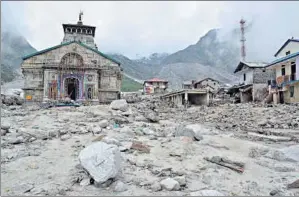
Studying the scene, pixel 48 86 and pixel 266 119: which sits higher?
pixel 48 86

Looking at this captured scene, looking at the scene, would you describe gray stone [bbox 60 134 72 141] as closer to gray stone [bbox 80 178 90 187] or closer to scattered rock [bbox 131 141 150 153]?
scattered rock [bbox 131 141 150 153]

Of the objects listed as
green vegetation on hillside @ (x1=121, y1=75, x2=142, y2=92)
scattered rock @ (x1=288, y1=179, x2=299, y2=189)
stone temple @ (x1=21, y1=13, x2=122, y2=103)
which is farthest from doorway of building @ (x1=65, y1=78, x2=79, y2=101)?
green vegetation on hillside @ (x1=121, y1=75, x2=142, y2=92)

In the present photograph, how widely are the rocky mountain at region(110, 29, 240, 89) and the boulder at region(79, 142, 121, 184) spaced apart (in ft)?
237

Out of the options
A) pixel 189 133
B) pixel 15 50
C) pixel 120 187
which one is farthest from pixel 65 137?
pixel 15 50

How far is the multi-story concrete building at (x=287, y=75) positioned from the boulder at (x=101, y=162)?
22.0m

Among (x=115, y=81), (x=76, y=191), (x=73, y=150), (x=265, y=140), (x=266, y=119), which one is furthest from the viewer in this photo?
(x=115, y=81)

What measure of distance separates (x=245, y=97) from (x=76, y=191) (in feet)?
95.0

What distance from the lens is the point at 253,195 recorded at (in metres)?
5.27

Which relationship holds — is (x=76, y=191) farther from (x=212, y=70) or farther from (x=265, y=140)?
(x=212, y=70)

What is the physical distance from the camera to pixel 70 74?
23.2 meters

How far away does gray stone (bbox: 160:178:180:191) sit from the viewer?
5.19 m

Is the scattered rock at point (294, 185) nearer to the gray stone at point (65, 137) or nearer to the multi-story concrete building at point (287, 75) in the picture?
the gray stone at point (65, 137)

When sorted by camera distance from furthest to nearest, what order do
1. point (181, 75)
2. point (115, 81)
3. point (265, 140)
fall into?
point (181, 75) < point (115, 81) < point (265, 140)

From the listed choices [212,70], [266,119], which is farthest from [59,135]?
[212,70]
